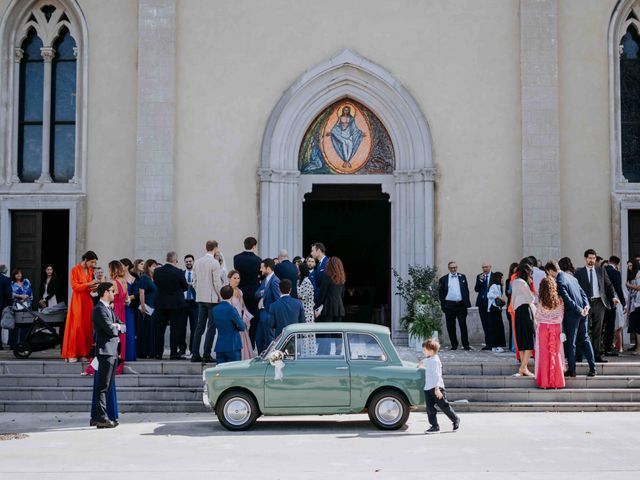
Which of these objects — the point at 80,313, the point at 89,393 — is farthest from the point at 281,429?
the point at 80,313

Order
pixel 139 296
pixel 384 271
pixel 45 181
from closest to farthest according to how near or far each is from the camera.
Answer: pixel 139 296 → pixel 45 181 → pixel 384 271

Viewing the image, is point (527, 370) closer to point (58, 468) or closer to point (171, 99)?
point (58, 468)

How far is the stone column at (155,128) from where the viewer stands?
18391 mm

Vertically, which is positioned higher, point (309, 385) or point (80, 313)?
point (80, 313)

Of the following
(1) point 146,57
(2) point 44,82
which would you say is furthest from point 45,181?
(1) point 146,57

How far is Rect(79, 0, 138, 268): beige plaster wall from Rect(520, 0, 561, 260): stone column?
307 inches

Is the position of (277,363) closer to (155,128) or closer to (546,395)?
(546,395)

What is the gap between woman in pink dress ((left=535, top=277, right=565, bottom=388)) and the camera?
13.6 m

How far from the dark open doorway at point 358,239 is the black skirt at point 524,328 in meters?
9.51

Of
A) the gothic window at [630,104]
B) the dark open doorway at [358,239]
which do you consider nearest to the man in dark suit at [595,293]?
the gothic window at [630,104]

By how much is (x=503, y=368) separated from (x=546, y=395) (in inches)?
38.1

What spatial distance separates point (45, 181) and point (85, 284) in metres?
5.48

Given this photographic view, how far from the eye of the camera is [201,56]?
18.8m

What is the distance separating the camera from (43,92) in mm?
19438
